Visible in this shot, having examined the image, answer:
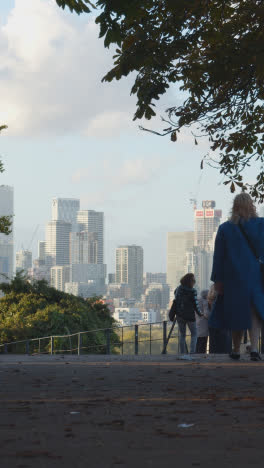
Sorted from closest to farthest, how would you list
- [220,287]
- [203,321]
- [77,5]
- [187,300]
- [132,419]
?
[132,419] < [77,5] < [220,287] < [187,300] < [203,321]

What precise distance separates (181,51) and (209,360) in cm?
395

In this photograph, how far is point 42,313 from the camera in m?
35.1

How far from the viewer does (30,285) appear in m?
37.7

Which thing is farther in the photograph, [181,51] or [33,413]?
[181,51]

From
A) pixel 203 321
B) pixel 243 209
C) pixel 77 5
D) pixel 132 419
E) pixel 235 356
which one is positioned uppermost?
pixel 77 5

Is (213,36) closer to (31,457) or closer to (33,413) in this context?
(33,413)

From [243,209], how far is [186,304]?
5.22 metres

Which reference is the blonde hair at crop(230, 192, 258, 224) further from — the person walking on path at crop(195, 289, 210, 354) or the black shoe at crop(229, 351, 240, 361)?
the person walking on path at crop(195, 289, 210, 354)

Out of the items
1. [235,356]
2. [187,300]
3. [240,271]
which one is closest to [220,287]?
[240,271]

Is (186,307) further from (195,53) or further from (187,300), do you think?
(195,53)

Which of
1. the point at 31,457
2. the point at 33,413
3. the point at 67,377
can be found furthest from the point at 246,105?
the point at 31,457

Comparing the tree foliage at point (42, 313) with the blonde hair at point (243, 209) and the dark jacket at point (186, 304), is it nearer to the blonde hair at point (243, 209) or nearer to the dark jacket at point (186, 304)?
the dark jacket at point (186, 304)

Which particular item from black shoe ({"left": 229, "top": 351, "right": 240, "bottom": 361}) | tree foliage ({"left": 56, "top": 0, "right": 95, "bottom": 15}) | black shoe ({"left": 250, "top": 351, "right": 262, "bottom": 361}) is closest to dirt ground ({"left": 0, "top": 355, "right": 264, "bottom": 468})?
black shoe ({"left": 250, "top": 351, "right": 262, "bottom": 361})

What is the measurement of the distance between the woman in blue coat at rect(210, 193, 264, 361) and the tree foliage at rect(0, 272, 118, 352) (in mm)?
23860
